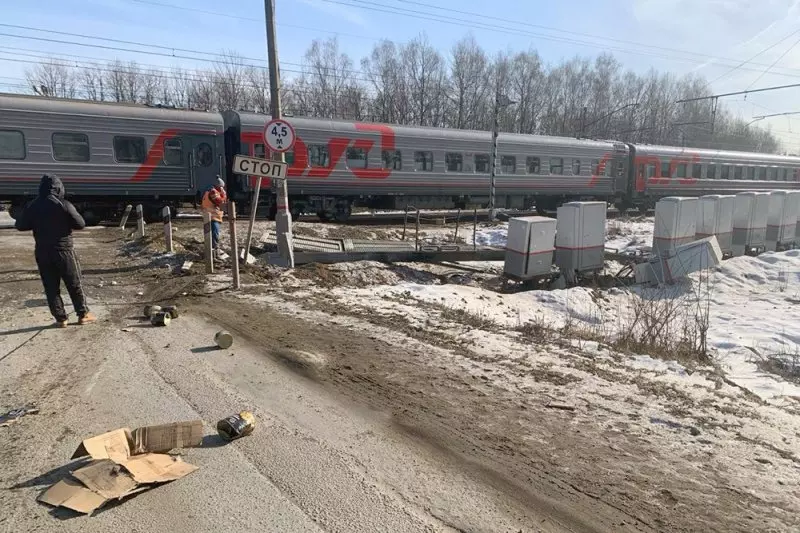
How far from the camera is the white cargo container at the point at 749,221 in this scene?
17.0m

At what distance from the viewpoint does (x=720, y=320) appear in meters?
10.4

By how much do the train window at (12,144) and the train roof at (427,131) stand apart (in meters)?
5.70

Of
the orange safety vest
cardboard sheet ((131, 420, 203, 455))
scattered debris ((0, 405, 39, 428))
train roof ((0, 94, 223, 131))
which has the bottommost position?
scattered debris ((0, 405, 39, 428))

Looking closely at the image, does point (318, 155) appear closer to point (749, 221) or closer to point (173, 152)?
point (173, 152)

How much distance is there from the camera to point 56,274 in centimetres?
604

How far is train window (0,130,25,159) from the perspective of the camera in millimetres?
13677

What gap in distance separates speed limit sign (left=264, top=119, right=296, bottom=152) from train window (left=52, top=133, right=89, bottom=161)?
8720 mm

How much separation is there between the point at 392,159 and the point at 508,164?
18.4 feet

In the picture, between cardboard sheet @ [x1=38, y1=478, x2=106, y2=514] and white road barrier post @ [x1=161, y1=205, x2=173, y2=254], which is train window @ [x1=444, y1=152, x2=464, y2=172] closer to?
white road barrier post @ [x1=161, y1=205, x2=173, y2=254]

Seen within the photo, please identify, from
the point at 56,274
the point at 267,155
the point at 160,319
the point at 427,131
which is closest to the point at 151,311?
the point at 160,319

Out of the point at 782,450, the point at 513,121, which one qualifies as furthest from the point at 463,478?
the point at 513,121

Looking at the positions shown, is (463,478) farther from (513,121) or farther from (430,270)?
(513,121)

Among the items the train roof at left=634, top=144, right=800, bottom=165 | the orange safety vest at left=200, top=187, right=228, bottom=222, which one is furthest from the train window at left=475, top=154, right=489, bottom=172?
the orange safety vest at left=200, top=187, right=228, bottom=222

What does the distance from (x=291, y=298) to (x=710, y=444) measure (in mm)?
5696
